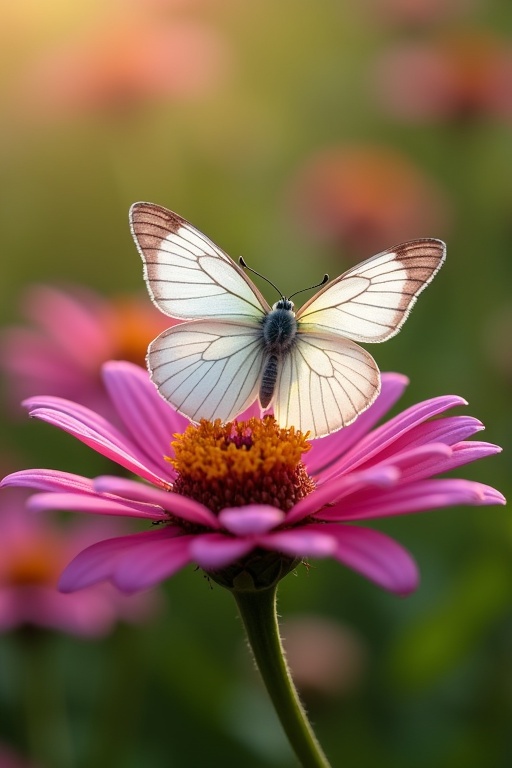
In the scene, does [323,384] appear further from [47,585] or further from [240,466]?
[47,585]

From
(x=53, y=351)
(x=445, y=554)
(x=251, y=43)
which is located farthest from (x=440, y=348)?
(x=251, y=43)

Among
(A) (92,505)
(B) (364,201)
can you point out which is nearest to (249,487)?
(A) (92,505)

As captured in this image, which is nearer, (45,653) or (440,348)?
(45,653)

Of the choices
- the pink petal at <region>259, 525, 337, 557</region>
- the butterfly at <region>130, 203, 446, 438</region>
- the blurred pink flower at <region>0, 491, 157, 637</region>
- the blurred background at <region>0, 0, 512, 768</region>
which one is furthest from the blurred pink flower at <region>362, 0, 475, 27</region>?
the pink petal at <region>259, 525, 337, 557</region>

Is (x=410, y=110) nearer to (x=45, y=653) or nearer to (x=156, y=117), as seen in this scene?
(x=156, y=117)

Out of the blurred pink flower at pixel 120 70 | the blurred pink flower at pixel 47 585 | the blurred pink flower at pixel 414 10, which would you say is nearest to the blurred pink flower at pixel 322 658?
the blurred pink flower at pixel 47 585

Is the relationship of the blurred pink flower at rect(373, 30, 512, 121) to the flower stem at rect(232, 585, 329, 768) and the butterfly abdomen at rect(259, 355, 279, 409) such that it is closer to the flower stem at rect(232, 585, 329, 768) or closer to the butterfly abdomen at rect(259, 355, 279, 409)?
the butterfly abdomen at rect(259, 355, 279, 409)

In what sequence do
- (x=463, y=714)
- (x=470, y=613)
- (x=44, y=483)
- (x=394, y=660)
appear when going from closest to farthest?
(x=44, y=483) < (x=470, y=613) < (x=394, y=660) < (x=463, y=714)

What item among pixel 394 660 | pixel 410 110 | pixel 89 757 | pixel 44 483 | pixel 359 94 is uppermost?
pixel 359 94
